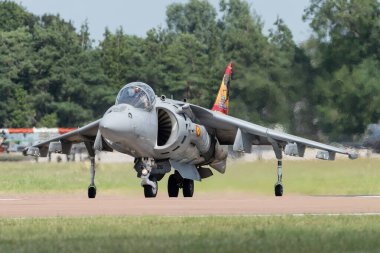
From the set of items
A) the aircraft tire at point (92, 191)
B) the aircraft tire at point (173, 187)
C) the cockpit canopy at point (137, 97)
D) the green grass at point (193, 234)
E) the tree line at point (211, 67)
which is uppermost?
the tree line at point (211, 67)

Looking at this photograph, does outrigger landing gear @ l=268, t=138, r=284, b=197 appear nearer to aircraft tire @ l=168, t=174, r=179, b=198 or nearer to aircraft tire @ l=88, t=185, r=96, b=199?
aircraft tire @ l=168, t=174, r=179, b=198

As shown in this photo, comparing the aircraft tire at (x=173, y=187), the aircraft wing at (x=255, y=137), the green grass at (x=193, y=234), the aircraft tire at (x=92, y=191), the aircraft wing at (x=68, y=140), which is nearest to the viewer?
the green grass at (x=193, y=234)

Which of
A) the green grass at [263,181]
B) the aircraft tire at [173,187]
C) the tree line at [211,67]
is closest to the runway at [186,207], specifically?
the aircraft tire at [173,187]

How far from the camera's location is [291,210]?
906 inches

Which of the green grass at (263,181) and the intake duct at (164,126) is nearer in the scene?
the intake duct at (164,126)

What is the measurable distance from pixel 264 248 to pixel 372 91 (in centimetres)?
4185

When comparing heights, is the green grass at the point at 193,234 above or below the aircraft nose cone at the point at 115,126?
below

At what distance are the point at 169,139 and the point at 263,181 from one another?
5110mm

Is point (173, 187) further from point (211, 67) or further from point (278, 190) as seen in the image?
point (211, 67)

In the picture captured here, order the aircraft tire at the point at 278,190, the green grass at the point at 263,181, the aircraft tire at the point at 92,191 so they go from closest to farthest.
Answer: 1. the aircraft tire at the point at 92,191
2. the aircraft tire at the point at 278,190
3. the green grass at the point at 263,181

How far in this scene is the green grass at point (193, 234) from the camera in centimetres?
1552

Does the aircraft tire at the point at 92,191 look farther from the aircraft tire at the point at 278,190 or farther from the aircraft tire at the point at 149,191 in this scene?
the aircraft tire at the point at 278,190

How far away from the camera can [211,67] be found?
102 m

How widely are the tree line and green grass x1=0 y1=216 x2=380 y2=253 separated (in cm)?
2576
